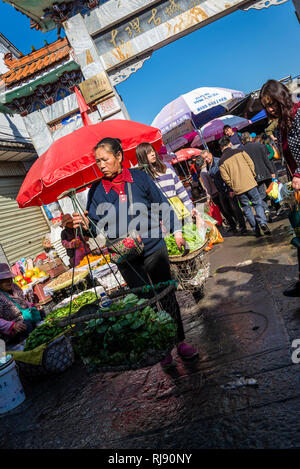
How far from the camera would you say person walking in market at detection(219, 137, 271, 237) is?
242 inches

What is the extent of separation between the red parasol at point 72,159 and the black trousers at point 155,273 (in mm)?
2901

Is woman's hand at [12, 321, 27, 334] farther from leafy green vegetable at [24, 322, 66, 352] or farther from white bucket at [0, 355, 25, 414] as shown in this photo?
white bucket at [0, 355, 25, 414]

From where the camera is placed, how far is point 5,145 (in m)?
10.1

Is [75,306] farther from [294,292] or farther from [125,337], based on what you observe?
[294,292]

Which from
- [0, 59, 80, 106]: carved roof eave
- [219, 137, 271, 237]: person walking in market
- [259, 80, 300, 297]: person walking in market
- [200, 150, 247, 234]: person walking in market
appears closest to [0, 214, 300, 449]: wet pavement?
[259, 80, 300, 297]: person walking in market

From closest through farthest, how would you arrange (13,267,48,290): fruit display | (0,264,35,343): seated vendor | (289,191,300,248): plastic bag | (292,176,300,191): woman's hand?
(292,176,300,191): woman's hand → (289,191,300,248): plastic bag → (0,264,35,343): seated vendor → (13,267,48,290): fruit display

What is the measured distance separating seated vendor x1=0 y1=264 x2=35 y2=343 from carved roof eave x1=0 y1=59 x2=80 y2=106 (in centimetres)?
744

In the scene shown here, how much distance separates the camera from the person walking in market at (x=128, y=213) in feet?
8.82

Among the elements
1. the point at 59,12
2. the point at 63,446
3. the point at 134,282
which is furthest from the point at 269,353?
the point at 59,12

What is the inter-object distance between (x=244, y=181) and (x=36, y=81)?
7663 mm

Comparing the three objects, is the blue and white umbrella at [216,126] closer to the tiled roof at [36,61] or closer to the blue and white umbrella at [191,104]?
the blue and white umbrella at [191,104]

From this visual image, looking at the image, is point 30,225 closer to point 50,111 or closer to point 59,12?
point 50,111

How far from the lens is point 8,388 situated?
3.41m
